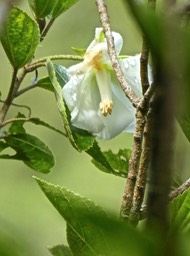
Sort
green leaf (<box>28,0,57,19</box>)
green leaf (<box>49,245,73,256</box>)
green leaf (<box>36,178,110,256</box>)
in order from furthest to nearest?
green leaf (<box>28,0,57,19</box>) < green leaf (<box>49,245,73,256</box>) < green leaf (<box>36,178,110,256</box>)

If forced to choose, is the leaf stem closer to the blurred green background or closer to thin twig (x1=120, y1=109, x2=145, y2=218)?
thin twig (x1=120, y1=109, x2=145, y2=218)

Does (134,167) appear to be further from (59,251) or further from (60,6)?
(60,6)

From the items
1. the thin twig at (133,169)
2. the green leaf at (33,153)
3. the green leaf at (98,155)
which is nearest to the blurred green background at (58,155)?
the green leaf at (33,153)

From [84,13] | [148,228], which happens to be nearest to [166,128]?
[148,228]

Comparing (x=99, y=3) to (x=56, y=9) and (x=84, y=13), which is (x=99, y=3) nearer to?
(x=56, y=9)

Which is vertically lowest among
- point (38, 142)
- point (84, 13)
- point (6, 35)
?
point (84, 13)

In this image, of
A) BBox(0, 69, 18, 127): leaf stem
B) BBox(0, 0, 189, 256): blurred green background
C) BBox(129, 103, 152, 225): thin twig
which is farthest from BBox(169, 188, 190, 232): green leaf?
BBox(0, 0, 189, 256): blurred green background
